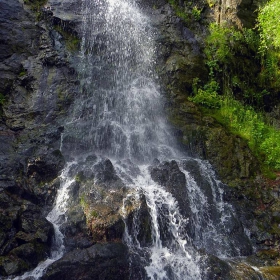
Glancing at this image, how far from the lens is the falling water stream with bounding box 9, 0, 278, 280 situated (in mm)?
8523

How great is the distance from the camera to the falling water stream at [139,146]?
8.52 metres

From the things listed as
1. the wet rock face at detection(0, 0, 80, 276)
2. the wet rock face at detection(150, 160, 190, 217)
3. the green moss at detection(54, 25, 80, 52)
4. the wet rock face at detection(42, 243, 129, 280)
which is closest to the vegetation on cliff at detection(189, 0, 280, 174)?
the wet rock face at detection(150, 160, 190, 217)

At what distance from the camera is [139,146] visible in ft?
39.6

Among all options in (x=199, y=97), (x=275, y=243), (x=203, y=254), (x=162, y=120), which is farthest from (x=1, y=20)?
(x=275, y=243)

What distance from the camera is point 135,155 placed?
11.8 m

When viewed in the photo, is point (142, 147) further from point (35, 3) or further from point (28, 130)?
point (35, 3)

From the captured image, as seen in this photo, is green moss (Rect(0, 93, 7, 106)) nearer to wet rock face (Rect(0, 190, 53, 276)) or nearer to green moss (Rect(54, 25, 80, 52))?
green moss (Rect(54, 25, 80, 52))

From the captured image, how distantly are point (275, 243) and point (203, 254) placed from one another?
8.72 ft

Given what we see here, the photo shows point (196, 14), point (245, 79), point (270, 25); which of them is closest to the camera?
point (270, 25)

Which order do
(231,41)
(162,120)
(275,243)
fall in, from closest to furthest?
(275,243) → (162,120) → (231,41)

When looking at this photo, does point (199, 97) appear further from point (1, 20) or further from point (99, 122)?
point (1, 20)

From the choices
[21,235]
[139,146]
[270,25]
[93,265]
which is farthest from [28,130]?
[270,25]

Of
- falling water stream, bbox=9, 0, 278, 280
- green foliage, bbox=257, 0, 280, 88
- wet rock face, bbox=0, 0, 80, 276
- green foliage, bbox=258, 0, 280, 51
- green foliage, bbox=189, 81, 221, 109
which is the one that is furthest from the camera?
green foliage, bbox=257, 0, 280, 88

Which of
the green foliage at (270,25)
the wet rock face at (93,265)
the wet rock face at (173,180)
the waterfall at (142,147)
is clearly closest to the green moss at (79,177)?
the waterfall at (142,147)
